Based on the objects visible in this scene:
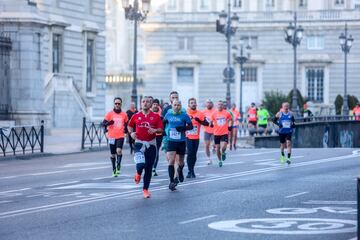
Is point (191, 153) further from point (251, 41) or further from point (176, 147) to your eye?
point (251, 41)

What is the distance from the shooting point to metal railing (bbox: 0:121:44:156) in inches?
1503

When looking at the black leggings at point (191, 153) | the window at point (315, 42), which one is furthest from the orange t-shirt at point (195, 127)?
the window at point (315, 42)

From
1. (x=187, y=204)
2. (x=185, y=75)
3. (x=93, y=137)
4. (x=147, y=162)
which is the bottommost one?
(x=187, y=204)

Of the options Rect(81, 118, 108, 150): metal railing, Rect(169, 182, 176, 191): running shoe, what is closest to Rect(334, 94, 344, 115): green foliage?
Rect(81, 118, 108, 150): metal railing

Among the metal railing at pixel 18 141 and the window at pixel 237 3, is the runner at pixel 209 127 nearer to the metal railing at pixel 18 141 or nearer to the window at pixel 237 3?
the metal railing at pixel 18 141

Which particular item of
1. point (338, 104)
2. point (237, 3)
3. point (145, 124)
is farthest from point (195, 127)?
point (237, 3)

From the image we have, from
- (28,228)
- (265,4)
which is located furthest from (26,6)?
(265,4)

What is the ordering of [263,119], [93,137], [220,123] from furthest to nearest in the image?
1. [263,119]
2. [93,137]
3. [220,123]

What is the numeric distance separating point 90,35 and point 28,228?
48.6 m

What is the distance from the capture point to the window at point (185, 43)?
10006 centimetres

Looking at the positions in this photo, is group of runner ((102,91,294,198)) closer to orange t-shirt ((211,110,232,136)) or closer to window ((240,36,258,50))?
orange t-shirt ((211,110,232,136))

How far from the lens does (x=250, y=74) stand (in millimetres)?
97875

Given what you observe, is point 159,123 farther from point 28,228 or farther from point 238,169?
point 238,169

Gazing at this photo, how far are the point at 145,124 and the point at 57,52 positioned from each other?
39.4 m
